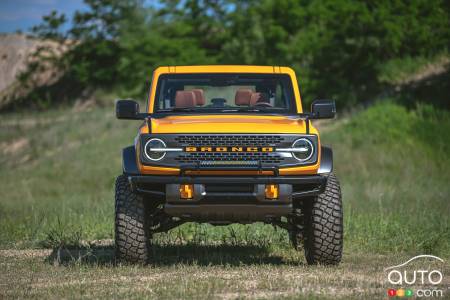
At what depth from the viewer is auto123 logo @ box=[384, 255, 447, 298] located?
25.3 feet

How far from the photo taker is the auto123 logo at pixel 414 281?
7.72 metres

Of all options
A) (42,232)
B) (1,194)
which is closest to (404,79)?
(1,194)

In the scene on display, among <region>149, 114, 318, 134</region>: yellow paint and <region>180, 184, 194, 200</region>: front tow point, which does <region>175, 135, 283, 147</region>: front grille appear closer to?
<region>149, 114, 318, 134</region>: yellow paint

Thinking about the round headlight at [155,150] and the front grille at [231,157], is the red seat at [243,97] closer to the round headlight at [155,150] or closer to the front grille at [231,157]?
the front grille at [231,157]

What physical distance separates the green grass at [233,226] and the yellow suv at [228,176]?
6.77 ft

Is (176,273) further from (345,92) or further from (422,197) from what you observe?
(345,92)

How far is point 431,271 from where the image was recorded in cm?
908

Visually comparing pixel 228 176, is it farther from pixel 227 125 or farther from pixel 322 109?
pixel 322 109

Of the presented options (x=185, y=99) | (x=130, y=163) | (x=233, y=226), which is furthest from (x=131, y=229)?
(x=233, y=226)

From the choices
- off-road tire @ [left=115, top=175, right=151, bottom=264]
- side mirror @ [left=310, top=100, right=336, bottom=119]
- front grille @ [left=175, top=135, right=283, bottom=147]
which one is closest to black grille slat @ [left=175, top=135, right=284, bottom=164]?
front grille @ [left=175, top=135, right=283, bottom=147]

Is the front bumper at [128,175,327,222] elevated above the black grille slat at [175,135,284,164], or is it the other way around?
the black grille slat at [175,135,284,164]

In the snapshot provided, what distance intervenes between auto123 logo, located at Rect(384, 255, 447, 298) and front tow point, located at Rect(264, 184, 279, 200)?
1.24 meters

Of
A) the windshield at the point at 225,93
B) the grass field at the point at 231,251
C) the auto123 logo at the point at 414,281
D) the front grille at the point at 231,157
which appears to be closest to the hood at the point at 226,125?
the front grille at the point at 231,157

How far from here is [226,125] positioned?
9328 mm
